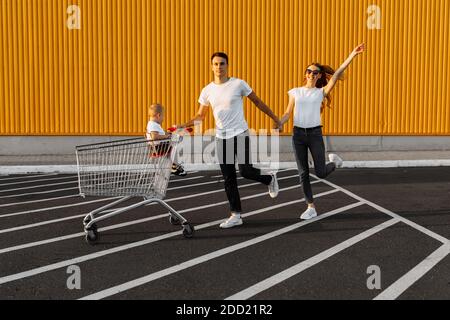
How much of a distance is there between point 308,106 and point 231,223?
161 centimetres

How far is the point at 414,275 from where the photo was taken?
418cm

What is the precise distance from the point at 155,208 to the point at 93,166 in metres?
1.93

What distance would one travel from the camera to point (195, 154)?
39.9 ft

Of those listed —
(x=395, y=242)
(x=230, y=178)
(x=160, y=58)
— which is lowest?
(x=395, y=242)

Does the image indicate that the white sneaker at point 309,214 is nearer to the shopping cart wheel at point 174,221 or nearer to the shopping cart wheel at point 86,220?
the shopping cart wheel at point 174,221

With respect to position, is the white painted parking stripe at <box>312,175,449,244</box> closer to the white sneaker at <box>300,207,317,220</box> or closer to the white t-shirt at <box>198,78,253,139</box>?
the white sneaker at <box>300,207,317,220</box>

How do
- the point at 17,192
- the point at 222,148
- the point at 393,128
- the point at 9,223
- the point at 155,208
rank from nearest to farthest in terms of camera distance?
the point at 222,148 < the point at 9,223 < the point at 155,208 < the point at 17,192 < the point at 393,128

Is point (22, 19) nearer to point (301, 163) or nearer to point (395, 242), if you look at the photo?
point (301, 163)

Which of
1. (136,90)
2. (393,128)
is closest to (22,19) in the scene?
(136,90)

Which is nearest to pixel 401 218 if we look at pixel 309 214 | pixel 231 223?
pixel 309 214

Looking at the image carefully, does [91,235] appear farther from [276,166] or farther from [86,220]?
[276,166]

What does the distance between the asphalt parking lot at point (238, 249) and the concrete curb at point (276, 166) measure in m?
2.33

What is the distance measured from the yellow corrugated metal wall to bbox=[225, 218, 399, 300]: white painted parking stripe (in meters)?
7.36

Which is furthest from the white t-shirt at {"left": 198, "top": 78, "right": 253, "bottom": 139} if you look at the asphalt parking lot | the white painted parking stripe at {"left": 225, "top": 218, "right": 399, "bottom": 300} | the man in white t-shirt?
the white painted parking stripe at {"left": 225, "top": 218, "right": 399, "bottom": 300}
